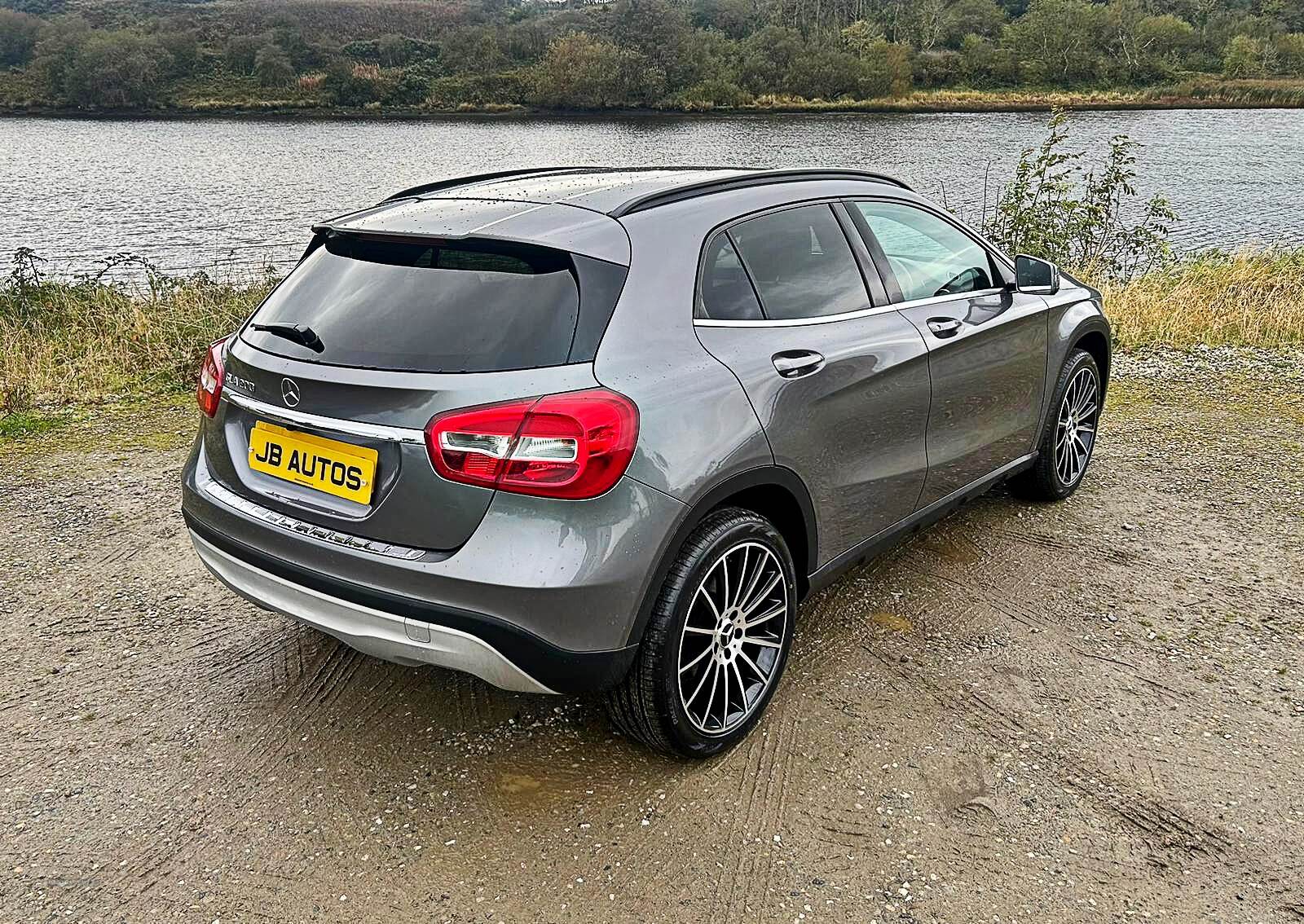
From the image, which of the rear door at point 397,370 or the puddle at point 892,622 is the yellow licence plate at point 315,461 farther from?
the puddle at point 892,622

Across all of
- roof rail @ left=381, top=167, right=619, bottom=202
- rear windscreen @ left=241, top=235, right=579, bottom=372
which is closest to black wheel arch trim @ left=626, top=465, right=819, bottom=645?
rear windscreen @ left=241, top=235, right=579, bottom=372

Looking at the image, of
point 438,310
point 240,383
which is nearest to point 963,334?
point 438,310

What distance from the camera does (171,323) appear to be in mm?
8844

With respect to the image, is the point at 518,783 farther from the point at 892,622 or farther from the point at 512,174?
the point at 512,174

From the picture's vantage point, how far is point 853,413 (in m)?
3.17

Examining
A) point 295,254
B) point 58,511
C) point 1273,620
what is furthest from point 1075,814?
point 295,254

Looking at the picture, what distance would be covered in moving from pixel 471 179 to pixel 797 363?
Result: 4.80 feet

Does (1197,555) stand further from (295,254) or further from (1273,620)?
(295,254)

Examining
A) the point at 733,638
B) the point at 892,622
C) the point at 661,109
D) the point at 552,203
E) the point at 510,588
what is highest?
the point at 661,109

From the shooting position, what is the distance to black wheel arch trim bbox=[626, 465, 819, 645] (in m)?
2.50

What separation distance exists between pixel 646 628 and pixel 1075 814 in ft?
4.23

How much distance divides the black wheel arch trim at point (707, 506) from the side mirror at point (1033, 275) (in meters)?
1.81

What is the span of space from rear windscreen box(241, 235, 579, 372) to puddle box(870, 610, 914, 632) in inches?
74.7

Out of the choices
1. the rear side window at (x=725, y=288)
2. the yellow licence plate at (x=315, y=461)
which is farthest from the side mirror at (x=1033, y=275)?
the yellow licence plate at (x=315, y=461)
